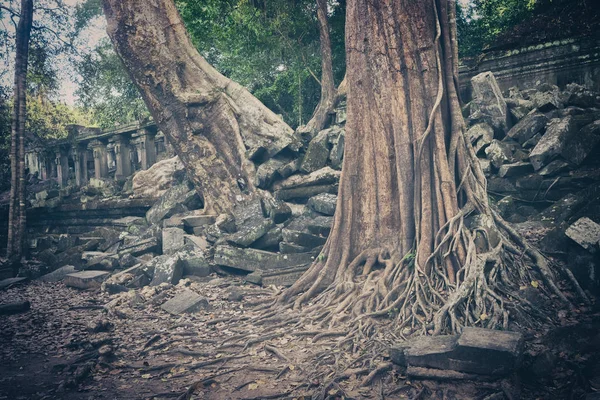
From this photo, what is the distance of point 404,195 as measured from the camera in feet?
15.1

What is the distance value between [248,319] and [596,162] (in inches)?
216

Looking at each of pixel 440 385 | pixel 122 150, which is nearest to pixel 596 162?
pixel 440 385

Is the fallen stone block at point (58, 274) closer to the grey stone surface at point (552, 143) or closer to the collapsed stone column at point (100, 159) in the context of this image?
the grey stone surface at point (552, 143)

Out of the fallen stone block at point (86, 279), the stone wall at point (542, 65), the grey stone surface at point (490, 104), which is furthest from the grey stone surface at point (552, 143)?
the fallen stone block at point (86, 279)

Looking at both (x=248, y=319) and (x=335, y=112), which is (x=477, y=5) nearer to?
(x=335, y=112)

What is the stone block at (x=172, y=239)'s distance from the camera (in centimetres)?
714

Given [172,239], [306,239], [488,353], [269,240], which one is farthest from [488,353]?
[172,239]

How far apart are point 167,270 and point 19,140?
6.65 meters

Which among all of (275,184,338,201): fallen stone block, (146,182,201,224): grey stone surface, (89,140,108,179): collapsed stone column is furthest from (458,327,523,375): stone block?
(89,140,108,179): collapsed stone column

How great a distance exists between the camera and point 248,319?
4.58 meters

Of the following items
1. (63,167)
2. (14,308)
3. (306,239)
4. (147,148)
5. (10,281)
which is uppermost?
(63,167)

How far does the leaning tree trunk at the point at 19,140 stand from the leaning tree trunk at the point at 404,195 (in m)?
8.35

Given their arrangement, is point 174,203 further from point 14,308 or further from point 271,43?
point 271,43

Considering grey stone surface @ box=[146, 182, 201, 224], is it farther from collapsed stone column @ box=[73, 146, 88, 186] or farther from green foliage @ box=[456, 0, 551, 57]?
green foliage @ box=[456, 0, 551, 57]
